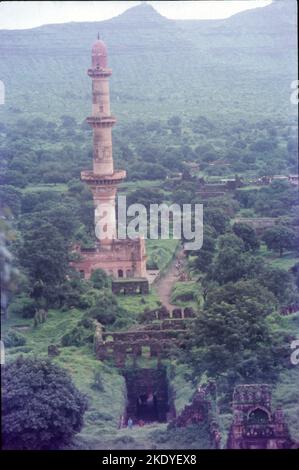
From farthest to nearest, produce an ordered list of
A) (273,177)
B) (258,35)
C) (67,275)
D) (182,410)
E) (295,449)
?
(258,35) → (273,177) → (67,275) → (182,410) → (295,449)

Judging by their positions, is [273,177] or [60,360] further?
[273,177]

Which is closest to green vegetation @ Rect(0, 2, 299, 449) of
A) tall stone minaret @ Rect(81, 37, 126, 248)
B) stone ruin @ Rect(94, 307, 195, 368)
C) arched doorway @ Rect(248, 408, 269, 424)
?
stone ruin @ Rect(94, 307, 195, 368)

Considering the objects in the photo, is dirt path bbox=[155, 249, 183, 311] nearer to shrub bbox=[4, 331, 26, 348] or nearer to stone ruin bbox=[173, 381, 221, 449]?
shrub bbox=[4, 331, 26, 348]

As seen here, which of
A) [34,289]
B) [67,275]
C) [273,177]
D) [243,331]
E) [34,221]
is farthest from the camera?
[273,177]

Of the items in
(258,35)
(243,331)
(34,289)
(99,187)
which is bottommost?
(243,331)

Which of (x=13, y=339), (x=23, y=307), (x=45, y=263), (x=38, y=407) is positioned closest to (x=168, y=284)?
(x=45, y=263)

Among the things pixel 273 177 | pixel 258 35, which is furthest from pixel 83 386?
pixel 258 35

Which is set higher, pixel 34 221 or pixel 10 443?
pixel 34 221

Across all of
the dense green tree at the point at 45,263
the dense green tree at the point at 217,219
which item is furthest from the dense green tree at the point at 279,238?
the dense green tree at the point at 45,263

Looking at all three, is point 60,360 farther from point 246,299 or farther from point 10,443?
point 10,443
